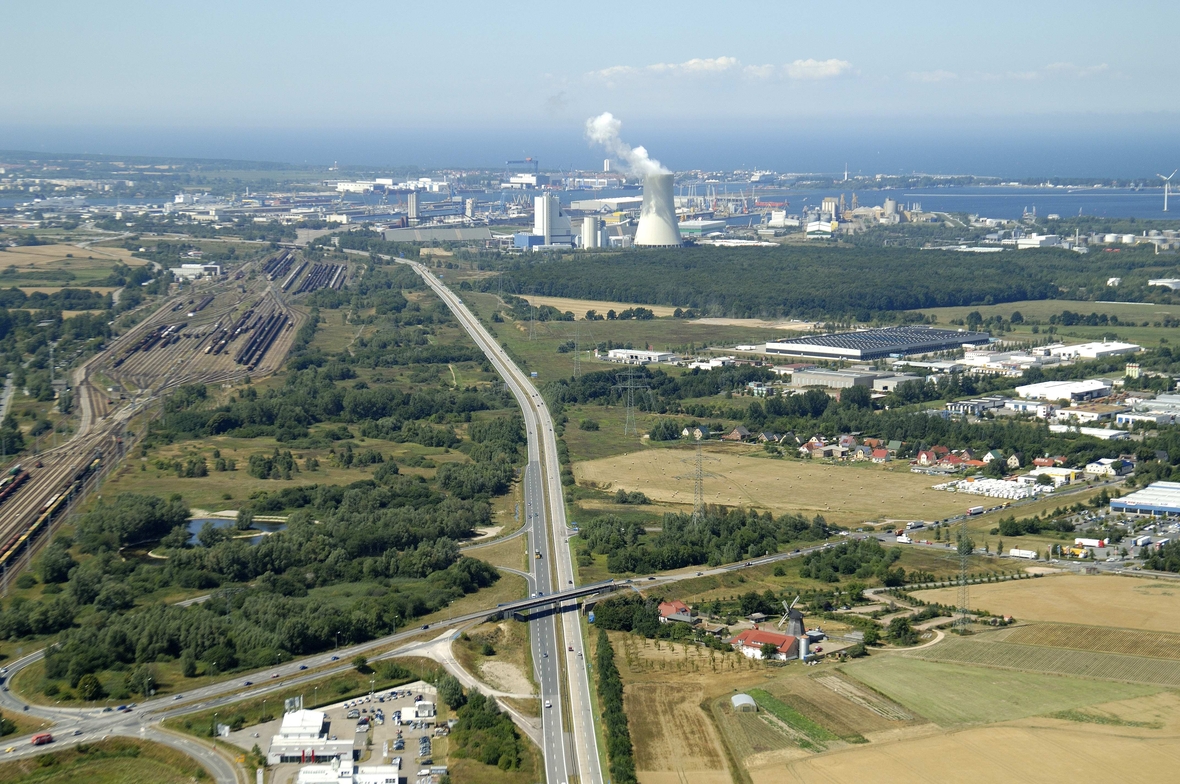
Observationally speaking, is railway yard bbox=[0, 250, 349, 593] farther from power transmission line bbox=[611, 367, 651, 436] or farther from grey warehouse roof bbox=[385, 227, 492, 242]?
grey warehouse roof bbox=[385, 227, 492, 242]

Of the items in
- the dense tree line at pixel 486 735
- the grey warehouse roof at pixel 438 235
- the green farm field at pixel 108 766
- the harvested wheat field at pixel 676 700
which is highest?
the grey warehouse roof at pixel 438 235

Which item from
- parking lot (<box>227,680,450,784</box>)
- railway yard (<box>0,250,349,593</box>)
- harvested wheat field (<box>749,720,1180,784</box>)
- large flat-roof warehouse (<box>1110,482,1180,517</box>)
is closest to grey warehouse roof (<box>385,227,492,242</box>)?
railway yard (<box>0,250,349,593</box>)

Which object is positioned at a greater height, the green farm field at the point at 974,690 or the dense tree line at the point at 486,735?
the green farm field at the point at 974,690

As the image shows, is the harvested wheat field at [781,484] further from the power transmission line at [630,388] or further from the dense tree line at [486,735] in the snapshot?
the dense tree line at [486,735]

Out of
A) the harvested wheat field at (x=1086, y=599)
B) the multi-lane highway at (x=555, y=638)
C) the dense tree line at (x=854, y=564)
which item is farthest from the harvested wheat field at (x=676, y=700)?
the harvested wheat field at (x=1086, y=599)

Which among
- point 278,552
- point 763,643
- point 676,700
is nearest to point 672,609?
point 763,643
